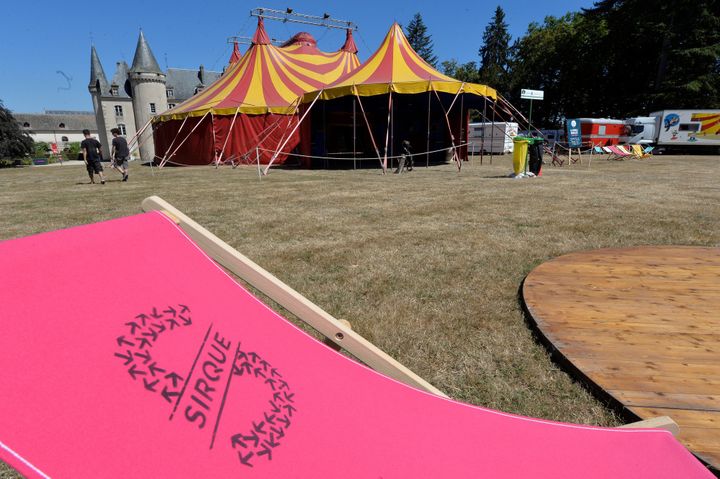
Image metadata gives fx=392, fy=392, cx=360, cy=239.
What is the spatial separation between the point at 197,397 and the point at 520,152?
11.0 metres

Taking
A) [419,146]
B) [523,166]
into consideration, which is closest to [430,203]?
[523,166]

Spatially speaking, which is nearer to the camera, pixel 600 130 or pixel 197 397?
pixel 197 397

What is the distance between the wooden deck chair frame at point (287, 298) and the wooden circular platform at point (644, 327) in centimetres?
53

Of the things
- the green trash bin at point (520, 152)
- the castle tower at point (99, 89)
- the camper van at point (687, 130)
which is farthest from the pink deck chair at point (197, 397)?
the castle tower at point (99, 89)

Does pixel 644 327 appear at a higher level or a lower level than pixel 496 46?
lower

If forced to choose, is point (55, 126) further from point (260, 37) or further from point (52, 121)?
point (260, 37)

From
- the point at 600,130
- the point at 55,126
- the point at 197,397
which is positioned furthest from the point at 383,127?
the point at 55,126

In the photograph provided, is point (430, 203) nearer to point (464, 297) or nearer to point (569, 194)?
point (569, 194)

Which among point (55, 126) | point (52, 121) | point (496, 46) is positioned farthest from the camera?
point (52, 121)

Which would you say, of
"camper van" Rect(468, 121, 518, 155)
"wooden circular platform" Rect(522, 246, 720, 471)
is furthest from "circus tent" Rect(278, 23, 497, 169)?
"wooden circular platform" Rect(522, 246, 720, 471)

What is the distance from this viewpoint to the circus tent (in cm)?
1296

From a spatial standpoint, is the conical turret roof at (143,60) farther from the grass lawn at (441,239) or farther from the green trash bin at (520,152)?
the green trash bin at (520,152)

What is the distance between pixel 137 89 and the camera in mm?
37469

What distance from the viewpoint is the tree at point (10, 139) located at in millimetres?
31484
